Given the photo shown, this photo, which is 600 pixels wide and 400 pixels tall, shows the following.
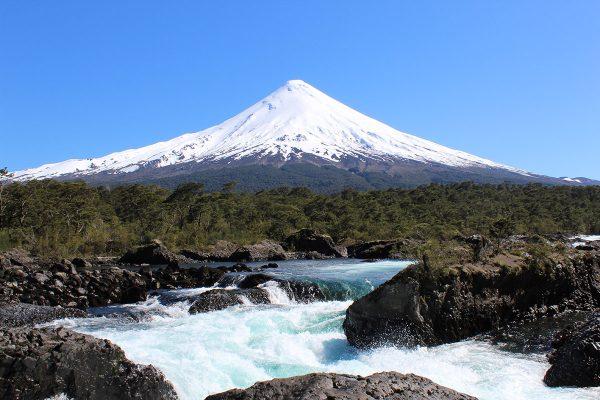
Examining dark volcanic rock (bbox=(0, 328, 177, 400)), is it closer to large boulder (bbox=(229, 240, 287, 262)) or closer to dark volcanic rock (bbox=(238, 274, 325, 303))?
dark volcanic rock (bbox=(238, 274, 325, 303))

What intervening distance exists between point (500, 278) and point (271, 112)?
163978 millimetres

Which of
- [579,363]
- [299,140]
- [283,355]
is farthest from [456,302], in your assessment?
[299,140]

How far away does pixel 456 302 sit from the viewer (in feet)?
33.3

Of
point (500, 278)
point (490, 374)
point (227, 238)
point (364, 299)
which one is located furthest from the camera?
point (227, 238)

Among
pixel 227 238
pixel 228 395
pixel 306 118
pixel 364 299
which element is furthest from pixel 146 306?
pixel 306 118

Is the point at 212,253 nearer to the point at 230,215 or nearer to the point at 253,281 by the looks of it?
the point at 230,215

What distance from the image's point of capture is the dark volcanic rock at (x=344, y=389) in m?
4.23

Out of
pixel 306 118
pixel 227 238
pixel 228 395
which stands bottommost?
pixel 227 238

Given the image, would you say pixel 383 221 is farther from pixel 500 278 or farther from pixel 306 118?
pixel 306 118

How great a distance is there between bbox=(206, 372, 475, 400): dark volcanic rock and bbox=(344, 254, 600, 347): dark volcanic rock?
498 cm

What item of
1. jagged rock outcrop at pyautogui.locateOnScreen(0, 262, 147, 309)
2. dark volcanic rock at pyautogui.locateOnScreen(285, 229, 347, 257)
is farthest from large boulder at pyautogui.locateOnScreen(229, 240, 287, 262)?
jagged rock outcrop at pyautogui.locateOnScreen(0, 262, 147, 309)

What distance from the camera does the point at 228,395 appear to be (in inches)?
175

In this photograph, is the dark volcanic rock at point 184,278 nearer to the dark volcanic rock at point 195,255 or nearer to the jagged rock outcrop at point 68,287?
the jagged rock outcrop at point 68,287

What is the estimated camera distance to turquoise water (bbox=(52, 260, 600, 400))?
23.6ft
